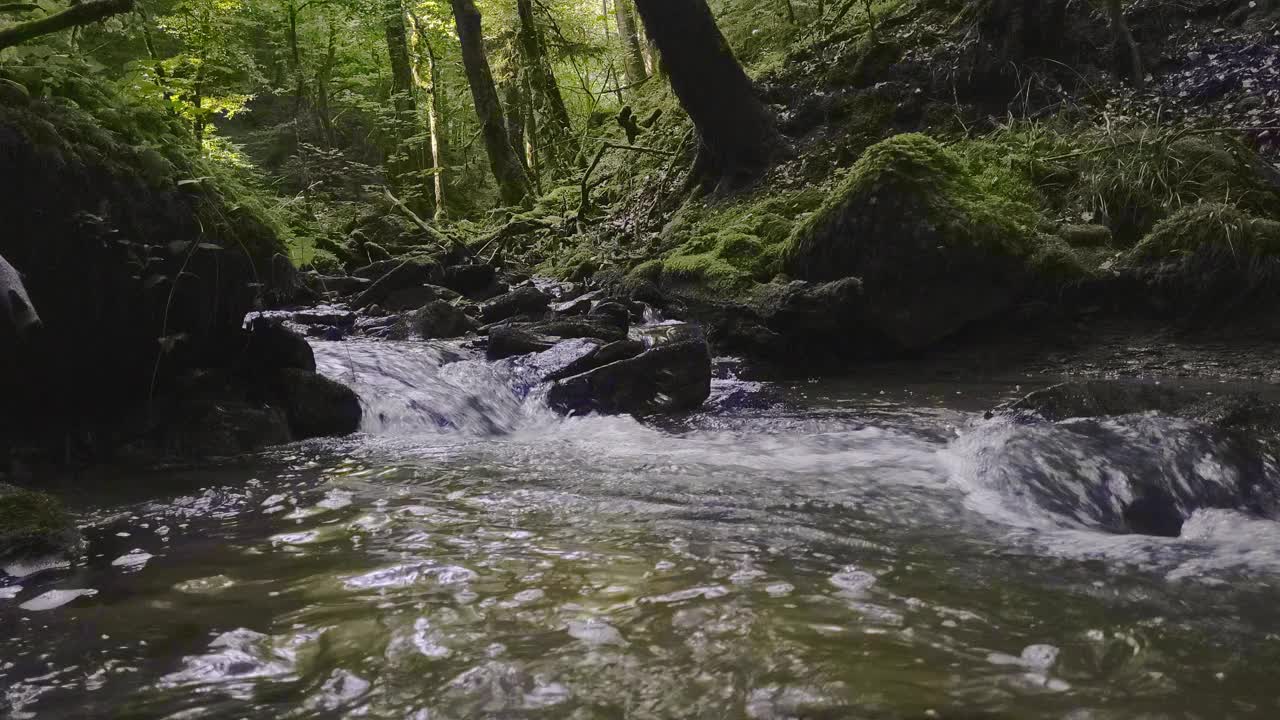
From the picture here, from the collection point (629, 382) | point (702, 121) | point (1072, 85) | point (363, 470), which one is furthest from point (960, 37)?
point (363, 470)

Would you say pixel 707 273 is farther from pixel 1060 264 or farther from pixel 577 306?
pixel 1060 264

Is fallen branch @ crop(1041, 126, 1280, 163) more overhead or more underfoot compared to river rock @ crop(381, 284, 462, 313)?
more overhead

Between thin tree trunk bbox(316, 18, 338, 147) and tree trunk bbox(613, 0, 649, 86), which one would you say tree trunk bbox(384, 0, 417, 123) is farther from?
tree trunk bbox(613, 0, 649, 86)

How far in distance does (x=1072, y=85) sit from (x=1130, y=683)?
8.49 m

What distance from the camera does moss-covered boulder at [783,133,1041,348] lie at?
6773 millimetres

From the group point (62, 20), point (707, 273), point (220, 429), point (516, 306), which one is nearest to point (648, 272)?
point (707, 273)

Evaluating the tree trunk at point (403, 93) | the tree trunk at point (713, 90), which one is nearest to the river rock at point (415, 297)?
the tree trunk at point (713, 90)

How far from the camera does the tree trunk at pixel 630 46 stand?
18.7m

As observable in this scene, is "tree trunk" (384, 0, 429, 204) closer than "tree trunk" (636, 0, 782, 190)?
No

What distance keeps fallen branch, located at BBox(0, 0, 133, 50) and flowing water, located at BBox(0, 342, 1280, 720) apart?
7.47 ft

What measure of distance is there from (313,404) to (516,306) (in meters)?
4.15

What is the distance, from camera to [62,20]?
13.3ft

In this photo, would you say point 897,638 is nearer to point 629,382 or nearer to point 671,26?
point 629,382

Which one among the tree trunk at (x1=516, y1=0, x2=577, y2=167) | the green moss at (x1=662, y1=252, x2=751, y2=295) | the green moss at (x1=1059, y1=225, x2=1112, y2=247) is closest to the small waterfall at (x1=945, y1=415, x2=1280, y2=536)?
the green moss at (x1=1059, y1=225, x2=1112, y2=247)
